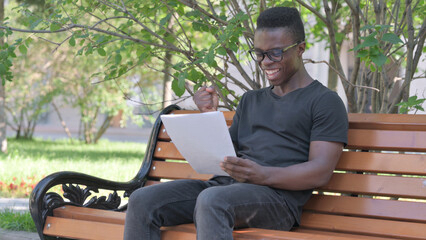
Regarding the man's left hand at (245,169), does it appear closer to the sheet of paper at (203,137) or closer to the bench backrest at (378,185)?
the sheet of paper at (203,137)

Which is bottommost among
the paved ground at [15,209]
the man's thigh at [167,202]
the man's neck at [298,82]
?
the paved ground at [15,209]

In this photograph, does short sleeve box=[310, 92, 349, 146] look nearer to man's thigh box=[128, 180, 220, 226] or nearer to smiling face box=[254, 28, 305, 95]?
smiling face box=[254, 28, 305, 95]

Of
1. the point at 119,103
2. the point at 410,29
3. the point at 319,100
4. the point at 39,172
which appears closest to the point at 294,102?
the point at 319,100

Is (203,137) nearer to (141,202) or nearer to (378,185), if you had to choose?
(141,202)

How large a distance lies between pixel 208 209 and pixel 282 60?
31.9 inches

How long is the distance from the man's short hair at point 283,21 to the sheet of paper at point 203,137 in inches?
20.6

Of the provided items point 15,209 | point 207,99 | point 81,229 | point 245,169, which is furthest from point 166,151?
point 15,209

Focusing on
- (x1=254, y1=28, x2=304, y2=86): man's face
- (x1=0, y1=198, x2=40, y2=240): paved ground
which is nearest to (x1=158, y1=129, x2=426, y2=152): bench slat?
(x1=254, y1=28, x2=304, y2=86): man's face

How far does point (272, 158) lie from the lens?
2.81 m

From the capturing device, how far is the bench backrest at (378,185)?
114 inches

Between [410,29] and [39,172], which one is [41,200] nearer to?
[410,29]

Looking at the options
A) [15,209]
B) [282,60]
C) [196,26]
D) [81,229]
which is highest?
[196,26]

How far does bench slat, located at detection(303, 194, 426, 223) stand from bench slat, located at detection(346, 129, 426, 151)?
10.2 inches

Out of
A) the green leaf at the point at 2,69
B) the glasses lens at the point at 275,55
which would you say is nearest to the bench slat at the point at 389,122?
the glasses lens at the point at 275,55
